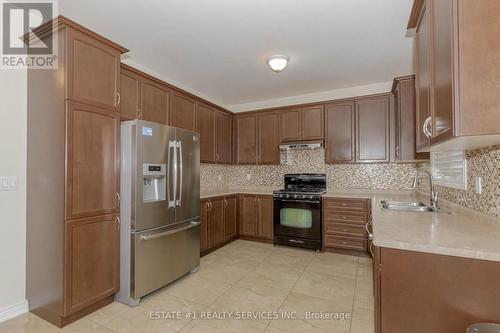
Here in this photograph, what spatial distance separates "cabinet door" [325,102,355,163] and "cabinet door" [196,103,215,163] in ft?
6.13

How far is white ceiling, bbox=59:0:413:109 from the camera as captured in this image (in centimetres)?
214

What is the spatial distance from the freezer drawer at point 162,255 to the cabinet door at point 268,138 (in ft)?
6.43

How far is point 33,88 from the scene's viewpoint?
2189 mm

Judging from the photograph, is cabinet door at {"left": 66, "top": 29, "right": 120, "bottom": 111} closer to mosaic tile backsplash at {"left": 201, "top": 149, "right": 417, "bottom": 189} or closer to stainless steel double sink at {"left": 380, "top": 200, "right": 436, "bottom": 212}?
mosaic tile backsplash at {"left": 201, "top": 149, "right": 417, "bottom": 189}

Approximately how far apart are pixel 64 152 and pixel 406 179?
4.24 meters

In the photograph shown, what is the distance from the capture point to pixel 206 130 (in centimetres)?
404

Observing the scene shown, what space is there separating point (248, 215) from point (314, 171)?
4.53ft

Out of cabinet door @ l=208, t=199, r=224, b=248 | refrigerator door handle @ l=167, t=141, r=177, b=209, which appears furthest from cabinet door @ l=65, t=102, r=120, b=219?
cabinet door @ l=208, t=199, r=224, b=248

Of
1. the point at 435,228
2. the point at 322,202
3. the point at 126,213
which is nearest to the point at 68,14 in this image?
the point at 126,213

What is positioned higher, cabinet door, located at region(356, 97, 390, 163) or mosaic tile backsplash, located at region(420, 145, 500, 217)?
cabinet door, located at region(356, 97, 390, 163)

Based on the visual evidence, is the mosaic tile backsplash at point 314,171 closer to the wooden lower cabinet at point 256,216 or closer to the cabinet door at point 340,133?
Answer: the cabinet door at point 340,133

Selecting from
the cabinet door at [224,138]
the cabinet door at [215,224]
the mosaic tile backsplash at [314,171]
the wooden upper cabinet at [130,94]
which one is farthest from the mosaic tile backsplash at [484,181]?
the cabinet door at [224,138]

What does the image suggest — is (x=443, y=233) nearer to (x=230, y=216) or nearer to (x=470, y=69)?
(x=470, y=69)

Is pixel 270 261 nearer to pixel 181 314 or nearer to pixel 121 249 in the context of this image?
pixel 181 314
